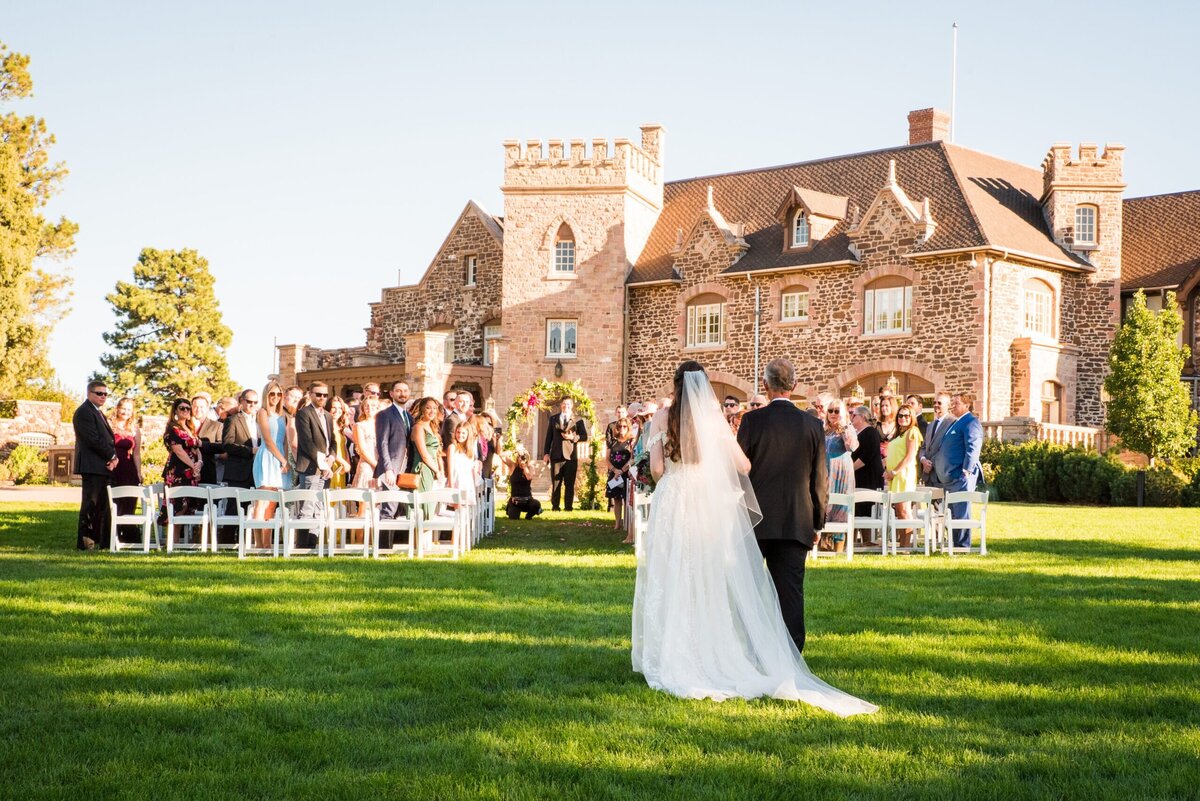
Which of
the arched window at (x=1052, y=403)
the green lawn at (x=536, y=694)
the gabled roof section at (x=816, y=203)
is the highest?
the gabled roof section at (x=816, y=203)

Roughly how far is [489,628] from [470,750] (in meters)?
3.07

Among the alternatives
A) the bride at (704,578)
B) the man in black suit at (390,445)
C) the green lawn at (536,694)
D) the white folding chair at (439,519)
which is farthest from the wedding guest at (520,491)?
the bride at (704,578)

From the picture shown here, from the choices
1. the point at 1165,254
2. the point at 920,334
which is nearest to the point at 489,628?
the point at 920,334

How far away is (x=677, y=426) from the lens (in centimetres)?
712

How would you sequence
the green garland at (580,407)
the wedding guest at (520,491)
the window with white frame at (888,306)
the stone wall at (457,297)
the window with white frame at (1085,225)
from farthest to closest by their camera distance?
the stone wall at (457,297)
the window with white frame at (1085,225)
the window with white frame at (888,306)
the green garland at (580,407)
the wedding guest at (520,491)

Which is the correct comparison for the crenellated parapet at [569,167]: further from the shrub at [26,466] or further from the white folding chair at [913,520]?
the white folding chair at [913,520]

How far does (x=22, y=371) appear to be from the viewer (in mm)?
30469

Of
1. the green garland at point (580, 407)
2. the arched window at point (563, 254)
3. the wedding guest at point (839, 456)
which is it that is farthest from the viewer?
the arched window at point (563, 254)

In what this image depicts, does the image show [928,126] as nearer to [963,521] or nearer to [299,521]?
[963,521]

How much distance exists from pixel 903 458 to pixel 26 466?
24297mm

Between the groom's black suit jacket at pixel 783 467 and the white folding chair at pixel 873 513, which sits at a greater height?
the groom's black suit jacket at pixel 783 467

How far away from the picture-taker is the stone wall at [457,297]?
39.6 m

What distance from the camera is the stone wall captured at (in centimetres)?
3962

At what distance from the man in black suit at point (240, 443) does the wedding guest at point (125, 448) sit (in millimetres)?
1245
